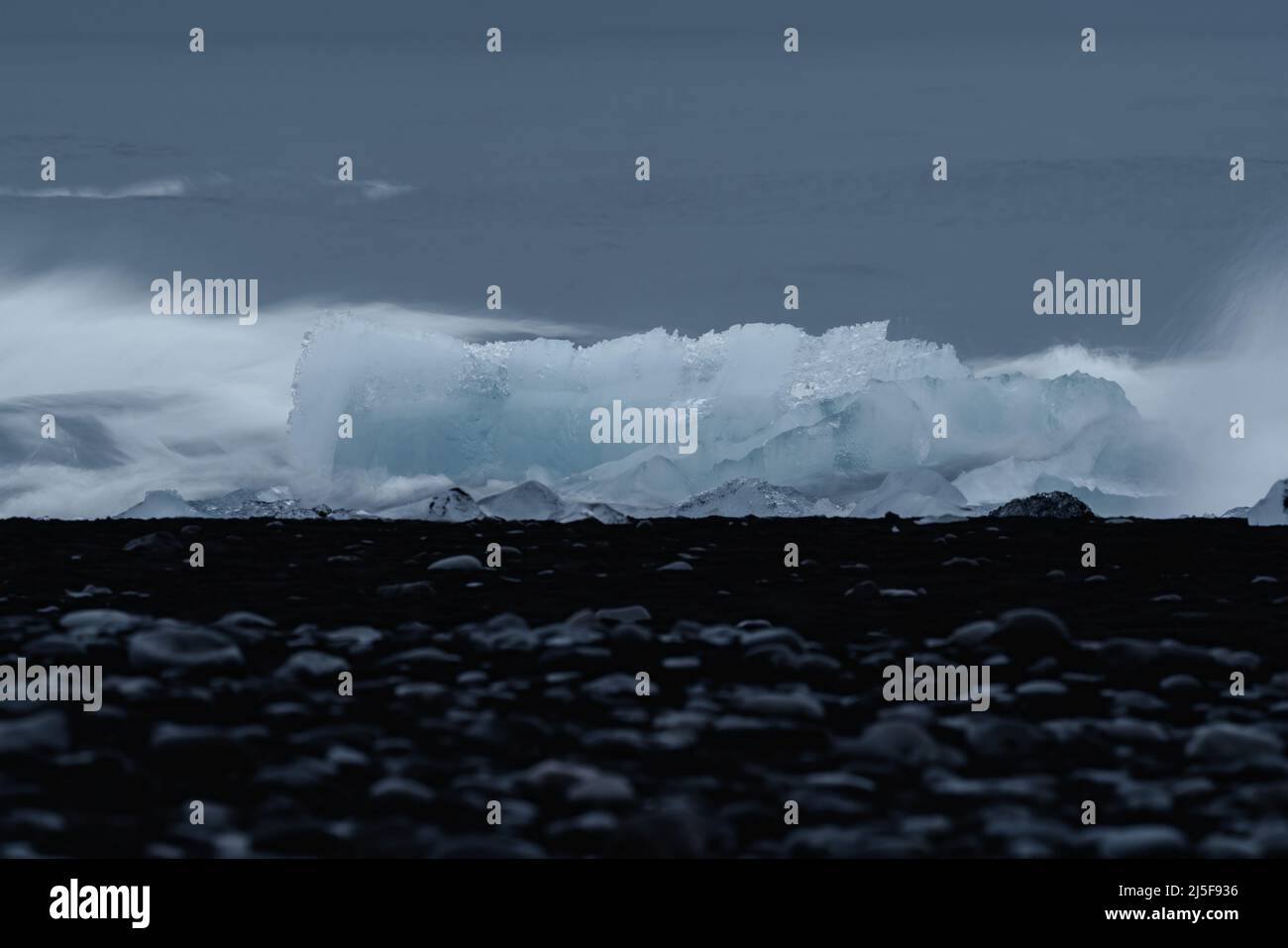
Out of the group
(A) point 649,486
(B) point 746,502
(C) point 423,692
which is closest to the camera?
(C) point 423,692

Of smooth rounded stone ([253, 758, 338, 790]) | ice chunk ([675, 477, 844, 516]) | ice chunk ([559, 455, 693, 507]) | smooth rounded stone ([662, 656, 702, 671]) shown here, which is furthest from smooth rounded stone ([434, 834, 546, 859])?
ice chunk ([559, 455, 693, 507])

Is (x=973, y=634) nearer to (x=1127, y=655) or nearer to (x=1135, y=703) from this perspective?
(x=1127, y=655)

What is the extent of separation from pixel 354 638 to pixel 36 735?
9.28ft

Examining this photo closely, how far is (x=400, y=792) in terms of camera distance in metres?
5.59

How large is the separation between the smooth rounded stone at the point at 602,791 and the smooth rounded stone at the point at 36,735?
2.50 meters

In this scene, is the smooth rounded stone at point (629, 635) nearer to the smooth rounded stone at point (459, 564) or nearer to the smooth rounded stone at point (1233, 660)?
the smooth rounded stone at point (1233, 660)

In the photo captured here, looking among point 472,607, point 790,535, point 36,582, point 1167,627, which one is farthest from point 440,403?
point 1167,627

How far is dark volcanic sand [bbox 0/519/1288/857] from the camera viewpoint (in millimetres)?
5227

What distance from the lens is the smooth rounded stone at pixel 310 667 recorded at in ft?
25.9

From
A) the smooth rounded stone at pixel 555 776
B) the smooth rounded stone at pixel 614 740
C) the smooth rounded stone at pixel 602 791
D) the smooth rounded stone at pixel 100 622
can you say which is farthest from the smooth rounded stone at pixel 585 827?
the smooth rounded stone at pixel 100 622

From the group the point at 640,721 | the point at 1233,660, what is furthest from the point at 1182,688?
the point at 640,721

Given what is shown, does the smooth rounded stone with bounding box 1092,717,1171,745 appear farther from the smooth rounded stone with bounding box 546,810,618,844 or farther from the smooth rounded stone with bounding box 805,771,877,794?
the smooth rounded stone with bounding box 546,810,618,844
